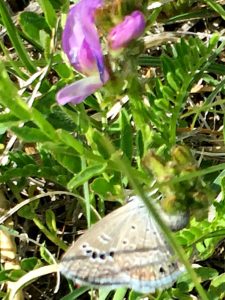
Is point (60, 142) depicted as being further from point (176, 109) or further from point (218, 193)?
point (218, 193)

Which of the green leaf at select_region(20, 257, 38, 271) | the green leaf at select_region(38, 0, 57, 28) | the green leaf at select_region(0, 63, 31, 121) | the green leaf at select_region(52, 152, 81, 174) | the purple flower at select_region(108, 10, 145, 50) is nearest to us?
the green leaf at select_region(0, 63, 31, 121)

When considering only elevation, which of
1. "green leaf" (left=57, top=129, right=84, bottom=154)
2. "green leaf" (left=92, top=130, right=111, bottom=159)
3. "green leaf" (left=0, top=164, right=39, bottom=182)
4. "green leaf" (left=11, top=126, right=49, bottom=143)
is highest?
"green leaf" (left=11, top=126, right=49, bottom=143)

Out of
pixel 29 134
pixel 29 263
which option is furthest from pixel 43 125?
pixel 29 263

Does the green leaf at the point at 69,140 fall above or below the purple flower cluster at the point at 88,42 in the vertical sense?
below

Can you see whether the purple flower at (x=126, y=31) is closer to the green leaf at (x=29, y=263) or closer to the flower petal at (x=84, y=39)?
the flower petal at (x=84, y=39)

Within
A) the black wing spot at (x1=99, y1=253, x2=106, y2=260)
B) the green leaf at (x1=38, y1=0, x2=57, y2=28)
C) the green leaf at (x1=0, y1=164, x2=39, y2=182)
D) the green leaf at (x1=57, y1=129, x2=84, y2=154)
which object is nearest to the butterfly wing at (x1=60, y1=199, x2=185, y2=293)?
the black wing spot at (x1=99, y1=253, x2=106, y2=260)

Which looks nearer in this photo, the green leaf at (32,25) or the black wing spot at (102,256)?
the black wing spot at (102,256)

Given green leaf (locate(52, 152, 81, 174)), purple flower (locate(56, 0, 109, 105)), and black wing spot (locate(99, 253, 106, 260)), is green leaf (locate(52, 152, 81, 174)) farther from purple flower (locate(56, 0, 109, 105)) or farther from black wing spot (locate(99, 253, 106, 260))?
black wing spot (locate(99, 253, 106, 260))


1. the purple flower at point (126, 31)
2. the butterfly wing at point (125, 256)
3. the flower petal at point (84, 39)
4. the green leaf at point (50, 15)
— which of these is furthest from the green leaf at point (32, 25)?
the butterfly wing at point (125, 256)
